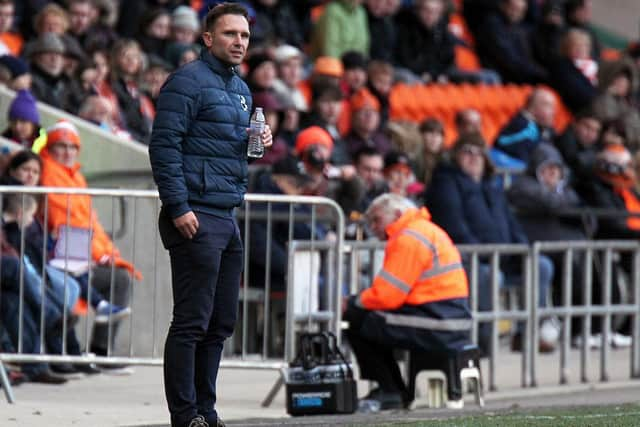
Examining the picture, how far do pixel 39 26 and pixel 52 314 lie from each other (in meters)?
4.32

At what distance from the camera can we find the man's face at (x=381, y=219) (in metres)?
12.2

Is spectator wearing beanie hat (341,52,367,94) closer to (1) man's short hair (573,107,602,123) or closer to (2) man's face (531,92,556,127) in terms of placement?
(2) man's face (531,92,556,127)

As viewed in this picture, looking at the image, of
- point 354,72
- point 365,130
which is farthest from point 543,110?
point 365,130

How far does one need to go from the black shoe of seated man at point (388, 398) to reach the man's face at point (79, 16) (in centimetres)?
552

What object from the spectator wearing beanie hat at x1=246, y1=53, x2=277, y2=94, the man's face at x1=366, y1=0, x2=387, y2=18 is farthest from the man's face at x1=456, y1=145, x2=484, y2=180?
the man's face at x1=366, y1=0, x2=387, y2=18

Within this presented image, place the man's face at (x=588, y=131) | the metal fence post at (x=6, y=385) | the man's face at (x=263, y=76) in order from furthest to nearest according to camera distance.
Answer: the man's face at (x=588, y=131) < the man's face at (x=263, y=76) < the metal fence post at (x=6, y=385)

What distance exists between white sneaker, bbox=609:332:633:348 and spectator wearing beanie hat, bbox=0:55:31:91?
5.81 metres

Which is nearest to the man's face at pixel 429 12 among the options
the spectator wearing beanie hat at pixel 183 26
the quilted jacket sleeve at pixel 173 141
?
the spectator wearing beanie hat at pixel 183 26

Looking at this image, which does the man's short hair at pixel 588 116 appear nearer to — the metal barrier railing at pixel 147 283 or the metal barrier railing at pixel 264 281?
the metal barrier railing at pixel 264 281

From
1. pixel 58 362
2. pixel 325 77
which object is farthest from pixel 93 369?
pixel 325 77

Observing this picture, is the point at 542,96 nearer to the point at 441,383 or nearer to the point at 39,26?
the point at 39,26

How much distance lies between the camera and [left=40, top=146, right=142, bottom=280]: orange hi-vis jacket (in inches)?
479

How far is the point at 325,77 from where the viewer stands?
17.8 m

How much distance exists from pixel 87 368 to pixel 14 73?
2.51 metres
